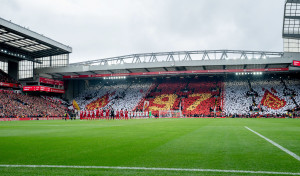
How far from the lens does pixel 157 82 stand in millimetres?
76875

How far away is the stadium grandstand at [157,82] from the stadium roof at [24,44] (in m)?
0.18

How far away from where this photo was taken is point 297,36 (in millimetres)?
58062

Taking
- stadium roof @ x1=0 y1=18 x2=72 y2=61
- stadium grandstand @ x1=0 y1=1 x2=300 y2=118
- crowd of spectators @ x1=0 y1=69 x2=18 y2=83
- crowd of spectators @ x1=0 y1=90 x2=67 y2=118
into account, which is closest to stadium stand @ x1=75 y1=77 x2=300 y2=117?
stadium grandstand @ x1=0 y1=1 x2=300 y2=118

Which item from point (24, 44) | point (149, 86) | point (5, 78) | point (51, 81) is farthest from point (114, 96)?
point (5, 78)

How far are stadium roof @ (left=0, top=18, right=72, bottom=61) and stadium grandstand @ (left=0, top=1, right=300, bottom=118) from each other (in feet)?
0.58

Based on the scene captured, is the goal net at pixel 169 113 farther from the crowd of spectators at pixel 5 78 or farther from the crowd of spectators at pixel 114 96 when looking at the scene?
the crowd of spectators at pixel 5 78

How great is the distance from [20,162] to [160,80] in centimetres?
7137

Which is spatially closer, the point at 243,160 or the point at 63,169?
the point at 63,169

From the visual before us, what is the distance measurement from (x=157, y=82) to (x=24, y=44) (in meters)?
36.3

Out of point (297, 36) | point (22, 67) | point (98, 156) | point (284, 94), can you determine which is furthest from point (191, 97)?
point (98, 156)

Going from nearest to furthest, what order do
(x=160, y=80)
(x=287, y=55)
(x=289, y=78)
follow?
(x=287, y=55) < (x=289, y=78) < (x=160, y=80)

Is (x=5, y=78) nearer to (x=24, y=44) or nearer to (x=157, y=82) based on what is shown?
(x=24, y=44)

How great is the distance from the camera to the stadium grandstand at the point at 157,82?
56094 millimetres

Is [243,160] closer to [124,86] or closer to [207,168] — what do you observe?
[207,168]
